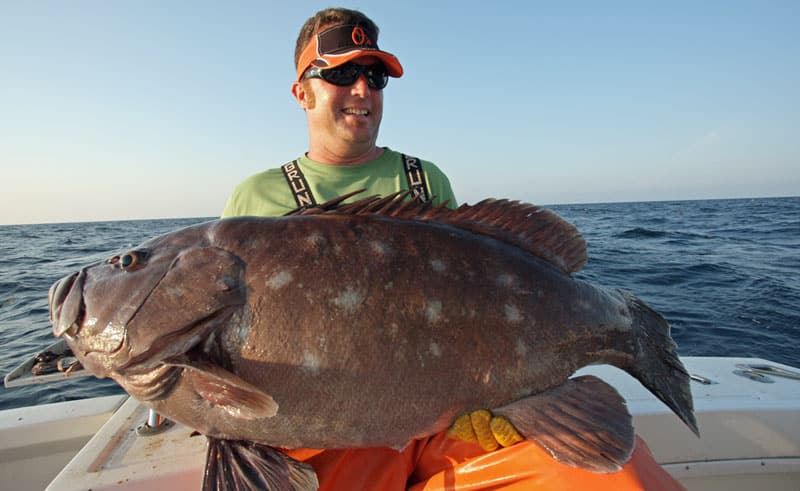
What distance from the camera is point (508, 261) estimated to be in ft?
8.05

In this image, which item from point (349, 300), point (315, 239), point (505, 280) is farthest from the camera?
point (505, 280)

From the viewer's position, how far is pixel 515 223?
2598 millimetres

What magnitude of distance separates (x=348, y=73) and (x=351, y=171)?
747 millimetres

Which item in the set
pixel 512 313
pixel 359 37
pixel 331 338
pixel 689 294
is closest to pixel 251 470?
pixel 331 338

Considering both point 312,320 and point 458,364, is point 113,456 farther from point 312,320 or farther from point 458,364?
point 458,364

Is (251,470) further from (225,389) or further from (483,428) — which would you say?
(483,428)

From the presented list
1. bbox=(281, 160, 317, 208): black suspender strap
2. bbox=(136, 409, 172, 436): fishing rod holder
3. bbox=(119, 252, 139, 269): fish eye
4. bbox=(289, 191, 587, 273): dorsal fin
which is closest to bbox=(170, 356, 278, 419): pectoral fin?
bbox=(119, 252, 139, 269): fish eye

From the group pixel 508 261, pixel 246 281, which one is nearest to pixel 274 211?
pixel 246 281

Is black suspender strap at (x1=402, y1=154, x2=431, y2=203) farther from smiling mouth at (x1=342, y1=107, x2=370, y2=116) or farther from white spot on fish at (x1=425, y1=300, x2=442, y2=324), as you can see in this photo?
white spot on fish at (x1=425, y1=300, x2=442, y2=324)

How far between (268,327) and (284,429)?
0.50 metres

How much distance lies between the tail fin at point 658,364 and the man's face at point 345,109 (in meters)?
2.23

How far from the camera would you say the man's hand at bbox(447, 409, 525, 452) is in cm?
223

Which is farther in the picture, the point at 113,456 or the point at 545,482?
the point at 113,456

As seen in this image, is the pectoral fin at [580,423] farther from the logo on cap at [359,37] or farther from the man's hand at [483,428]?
the logo on cap at [359,37]
